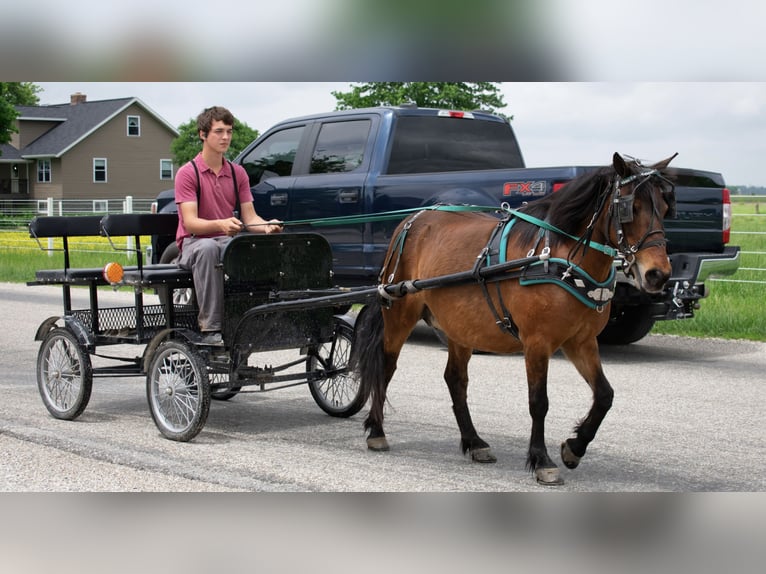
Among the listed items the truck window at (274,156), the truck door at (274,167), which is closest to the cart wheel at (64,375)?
the truck door at (274,167)

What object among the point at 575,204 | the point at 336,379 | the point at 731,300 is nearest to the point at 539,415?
the point at 575,204

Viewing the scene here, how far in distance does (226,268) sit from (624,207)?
119 inches

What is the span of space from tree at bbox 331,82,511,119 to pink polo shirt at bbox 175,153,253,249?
82.4 feet

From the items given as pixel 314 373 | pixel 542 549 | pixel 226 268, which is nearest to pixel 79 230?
pixel 226 268

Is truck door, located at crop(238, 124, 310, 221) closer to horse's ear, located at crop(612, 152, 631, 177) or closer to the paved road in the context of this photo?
the paved road

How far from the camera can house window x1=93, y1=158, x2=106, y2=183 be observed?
219 ft

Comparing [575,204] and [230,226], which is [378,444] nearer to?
[230,226]

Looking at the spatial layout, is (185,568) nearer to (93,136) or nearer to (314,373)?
(314,373)

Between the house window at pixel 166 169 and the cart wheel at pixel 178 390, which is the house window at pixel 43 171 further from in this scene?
the cart wheel at pixel 178 390

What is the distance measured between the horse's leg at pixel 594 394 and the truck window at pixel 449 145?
6294 mm

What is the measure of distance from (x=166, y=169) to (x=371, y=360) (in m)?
64.3

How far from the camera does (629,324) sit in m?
12.1

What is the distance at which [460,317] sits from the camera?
6664mm

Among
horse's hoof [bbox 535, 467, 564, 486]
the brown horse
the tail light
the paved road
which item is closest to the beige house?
the tail light
